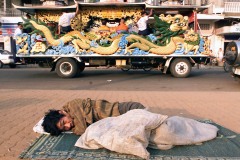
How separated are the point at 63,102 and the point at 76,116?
10.3ft

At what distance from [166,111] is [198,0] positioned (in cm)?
2354

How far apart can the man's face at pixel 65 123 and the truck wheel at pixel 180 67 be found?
31.1 feet

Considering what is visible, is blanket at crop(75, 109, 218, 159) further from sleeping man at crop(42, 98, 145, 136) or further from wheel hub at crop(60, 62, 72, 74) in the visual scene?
wheel hub at crop(60, 62, 72, 74)

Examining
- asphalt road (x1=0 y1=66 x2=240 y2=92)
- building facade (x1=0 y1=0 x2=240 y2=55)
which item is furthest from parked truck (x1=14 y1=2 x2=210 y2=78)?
building facade (x1=0 y1=0 x2=240 y2=55)

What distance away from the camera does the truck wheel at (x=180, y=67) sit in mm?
12422

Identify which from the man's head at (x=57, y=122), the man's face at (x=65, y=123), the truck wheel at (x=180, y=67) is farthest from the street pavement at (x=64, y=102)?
the truck wheel at (x=180, y=67)

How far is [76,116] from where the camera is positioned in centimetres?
355

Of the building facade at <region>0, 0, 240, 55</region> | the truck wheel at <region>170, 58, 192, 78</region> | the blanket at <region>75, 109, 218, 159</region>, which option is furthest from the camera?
the building facade at <region>0, 0, 240, 55</region>

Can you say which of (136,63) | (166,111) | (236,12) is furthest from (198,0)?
(166,111)

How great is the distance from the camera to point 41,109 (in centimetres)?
586

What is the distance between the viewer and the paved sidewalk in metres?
3.97

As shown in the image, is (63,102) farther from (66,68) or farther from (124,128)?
(66,68)

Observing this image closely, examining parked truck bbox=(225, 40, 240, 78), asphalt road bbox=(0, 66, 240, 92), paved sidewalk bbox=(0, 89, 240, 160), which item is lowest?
asphalt road bbox=(0, 66, 240, 92)

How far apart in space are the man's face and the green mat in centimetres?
17
